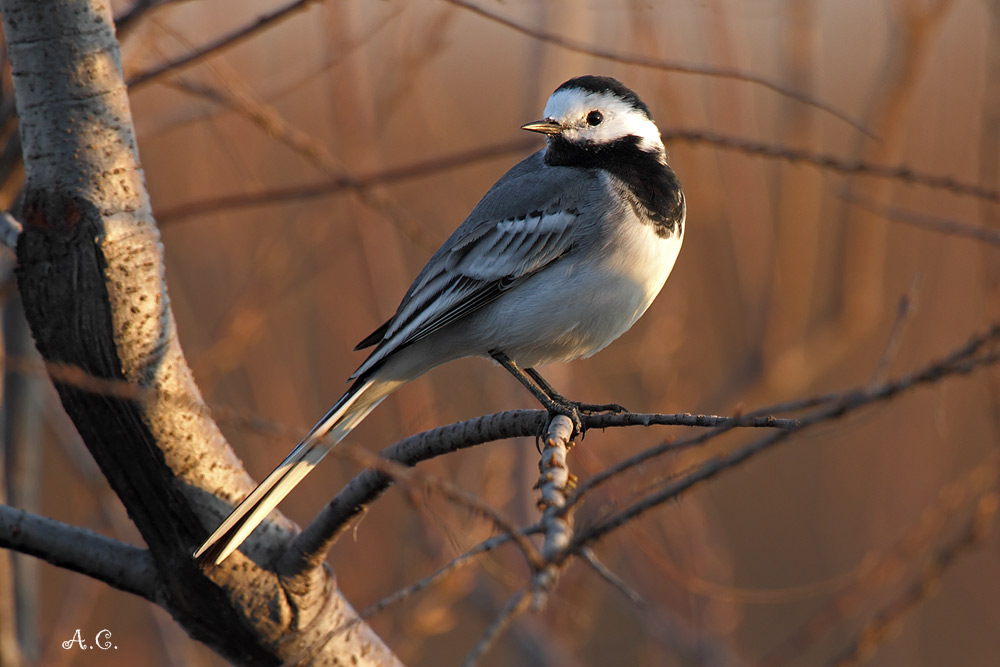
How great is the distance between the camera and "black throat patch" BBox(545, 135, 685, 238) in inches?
139

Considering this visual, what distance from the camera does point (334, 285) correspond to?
555 centimetres

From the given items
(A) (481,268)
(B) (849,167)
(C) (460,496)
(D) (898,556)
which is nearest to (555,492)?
(C) (460,496)

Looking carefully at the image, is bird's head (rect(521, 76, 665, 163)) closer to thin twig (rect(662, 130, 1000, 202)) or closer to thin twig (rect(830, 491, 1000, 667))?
thin twig (rect(662, 130, 1000, 202))

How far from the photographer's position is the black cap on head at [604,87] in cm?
384

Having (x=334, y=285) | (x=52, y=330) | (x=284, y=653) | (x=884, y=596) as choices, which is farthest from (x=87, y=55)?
(x=884, y=596)

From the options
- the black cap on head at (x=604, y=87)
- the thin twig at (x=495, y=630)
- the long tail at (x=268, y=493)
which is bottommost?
the thin twig at (x=495, y=630)

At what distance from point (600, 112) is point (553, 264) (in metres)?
0.79

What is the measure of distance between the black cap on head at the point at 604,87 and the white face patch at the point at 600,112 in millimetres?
18

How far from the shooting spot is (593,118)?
3848 millimetres

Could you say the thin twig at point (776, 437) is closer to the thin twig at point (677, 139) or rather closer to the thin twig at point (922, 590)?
the thin twig at point (677, 139)

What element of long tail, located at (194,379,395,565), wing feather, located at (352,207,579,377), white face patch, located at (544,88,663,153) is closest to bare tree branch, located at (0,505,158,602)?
long tail, located at (194,379,395,565)

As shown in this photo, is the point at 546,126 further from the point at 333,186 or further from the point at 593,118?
the point at 333,186

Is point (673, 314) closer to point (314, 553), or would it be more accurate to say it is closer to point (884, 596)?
point (884, 596)

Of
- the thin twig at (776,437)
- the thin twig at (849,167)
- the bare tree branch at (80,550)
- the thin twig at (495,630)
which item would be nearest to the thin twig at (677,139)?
the thin twig at (849,167)
